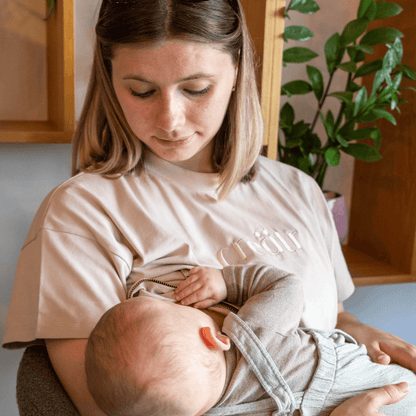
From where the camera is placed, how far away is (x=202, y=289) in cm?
102

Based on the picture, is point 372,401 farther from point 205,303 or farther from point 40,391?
point 40,391

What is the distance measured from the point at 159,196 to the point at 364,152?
112 centimetres

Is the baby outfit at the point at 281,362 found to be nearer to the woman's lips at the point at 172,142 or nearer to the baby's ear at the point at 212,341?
the baby's ear at the point at 212,341

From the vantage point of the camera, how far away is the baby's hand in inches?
40.0

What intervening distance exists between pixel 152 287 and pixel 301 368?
38 cm

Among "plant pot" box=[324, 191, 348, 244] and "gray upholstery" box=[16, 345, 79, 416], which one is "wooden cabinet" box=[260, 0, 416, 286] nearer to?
"plant pot" box=[324, 191, 348, 244]

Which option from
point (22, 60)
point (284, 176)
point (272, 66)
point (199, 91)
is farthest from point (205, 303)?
point (22, 60)

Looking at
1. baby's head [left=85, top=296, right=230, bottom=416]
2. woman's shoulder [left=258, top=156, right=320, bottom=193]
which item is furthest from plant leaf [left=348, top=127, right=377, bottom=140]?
baby's head [left=85, top=296, right=230, bottom=416]

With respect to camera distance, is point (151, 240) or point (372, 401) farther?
point (151, 240)

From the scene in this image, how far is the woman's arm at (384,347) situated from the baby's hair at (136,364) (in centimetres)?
60

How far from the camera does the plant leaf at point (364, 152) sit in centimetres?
198

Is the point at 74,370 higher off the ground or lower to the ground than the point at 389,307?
higher

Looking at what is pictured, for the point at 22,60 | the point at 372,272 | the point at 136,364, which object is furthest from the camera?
the point at 372,272

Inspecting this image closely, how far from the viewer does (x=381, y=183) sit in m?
2.29
